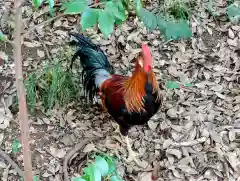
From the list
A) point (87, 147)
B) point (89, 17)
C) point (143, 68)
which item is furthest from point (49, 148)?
point (89, 17)

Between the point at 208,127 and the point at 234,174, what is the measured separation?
0.51m

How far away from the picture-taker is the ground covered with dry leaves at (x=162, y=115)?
12.3 ft

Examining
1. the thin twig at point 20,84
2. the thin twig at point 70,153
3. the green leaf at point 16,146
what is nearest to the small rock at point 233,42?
the thin twig at point 70,153

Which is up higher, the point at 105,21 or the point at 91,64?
the point at 105,21

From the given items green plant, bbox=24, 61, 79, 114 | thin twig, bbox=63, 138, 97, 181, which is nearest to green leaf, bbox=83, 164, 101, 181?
thin twig, bbox=63, 138, 97, 181

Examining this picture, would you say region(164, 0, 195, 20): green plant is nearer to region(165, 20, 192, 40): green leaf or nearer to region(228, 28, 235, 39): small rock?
region(228, 28, 235, 39): small rock

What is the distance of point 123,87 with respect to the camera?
365 cm

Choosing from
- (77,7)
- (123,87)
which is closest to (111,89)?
(123,87)

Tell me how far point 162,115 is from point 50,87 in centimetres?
103

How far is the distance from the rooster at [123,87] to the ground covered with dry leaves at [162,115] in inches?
9.0

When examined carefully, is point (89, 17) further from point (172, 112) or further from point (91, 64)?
point (172, 112)

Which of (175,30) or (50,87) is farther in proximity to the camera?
(50,87)

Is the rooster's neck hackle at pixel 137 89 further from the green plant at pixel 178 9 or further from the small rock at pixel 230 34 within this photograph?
the small rock at pixel 230 34

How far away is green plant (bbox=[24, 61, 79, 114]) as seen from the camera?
13.2ft
